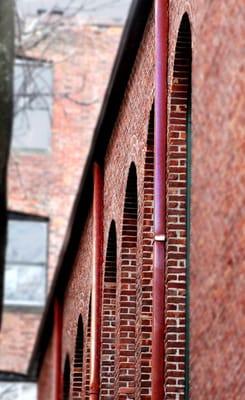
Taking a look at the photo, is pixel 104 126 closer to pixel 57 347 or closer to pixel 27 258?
pixel 57 347

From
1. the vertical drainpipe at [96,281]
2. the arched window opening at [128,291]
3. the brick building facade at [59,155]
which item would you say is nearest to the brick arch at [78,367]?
the vertical drainpipe at [96,281]

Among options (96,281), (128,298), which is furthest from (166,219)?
(96,281)

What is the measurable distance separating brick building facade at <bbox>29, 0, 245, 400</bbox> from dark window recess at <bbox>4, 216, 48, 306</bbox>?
12.1 m

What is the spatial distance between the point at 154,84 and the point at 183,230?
62.3 inches

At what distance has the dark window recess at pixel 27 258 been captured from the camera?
37906mm

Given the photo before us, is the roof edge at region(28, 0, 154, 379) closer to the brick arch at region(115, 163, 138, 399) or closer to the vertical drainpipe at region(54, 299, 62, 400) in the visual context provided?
the vertical drainpipe at region(54, 299, 62, 400)

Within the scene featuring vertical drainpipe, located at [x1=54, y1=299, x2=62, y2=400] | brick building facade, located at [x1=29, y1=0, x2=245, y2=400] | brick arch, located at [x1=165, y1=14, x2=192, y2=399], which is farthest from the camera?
vertical drainpipe, located at [x1=54, y1=299, x2=62, y2=400]

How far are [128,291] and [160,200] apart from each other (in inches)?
146

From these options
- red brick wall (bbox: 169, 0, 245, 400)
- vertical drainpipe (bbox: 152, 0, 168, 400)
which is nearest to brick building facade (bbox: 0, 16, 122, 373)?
vertical drainpipe (bbox: 152, 0, 168, 400)

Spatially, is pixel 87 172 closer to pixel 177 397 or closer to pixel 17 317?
pixel 177 397

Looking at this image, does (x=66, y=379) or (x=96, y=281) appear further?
(x=66, y=379)

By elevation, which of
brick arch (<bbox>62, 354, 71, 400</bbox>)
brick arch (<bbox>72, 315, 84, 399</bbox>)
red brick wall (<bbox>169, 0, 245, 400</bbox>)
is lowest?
red brick wall (<bbox>169, 0, 245, 400</bbox>)

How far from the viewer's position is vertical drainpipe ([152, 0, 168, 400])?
15.1 meters

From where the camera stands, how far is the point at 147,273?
A: 17.1 m
